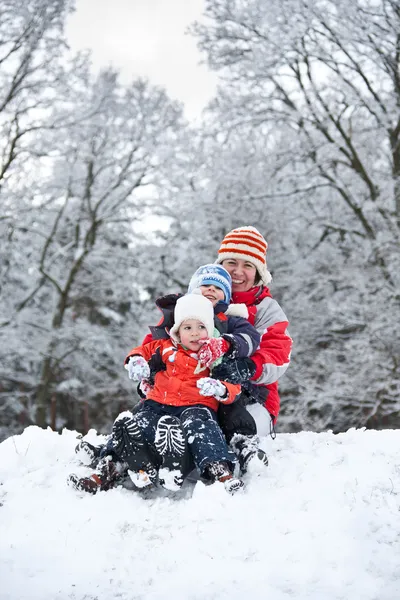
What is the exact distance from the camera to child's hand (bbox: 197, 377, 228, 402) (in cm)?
356

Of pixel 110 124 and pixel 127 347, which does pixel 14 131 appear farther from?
pixel 127 347

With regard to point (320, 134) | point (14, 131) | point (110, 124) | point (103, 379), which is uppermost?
point (110, 124)

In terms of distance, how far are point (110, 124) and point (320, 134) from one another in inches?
265

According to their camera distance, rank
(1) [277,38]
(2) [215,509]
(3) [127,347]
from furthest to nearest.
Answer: (3) [127,347], (1) [277,38], (2) [215,509]

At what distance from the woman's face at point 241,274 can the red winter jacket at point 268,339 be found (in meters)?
0.08

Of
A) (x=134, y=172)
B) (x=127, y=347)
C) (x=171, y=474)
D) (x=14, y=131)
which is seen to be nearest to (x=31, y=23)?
(x=14, y=131)

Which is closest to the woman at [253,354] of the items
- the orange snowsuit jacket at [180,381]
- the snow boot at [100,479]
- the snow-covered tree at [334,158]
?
the orange snowsuit jacket at [180,381]

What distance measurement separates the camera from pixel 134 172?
1705 cm

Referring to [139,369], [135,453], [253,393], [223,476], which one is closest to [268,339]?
[253,393]

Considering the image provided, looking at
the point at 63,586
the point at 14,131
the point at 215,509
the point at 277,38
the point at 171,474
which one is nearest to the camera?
the point at 63,586

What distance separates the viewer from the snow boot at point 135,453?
3510 mm

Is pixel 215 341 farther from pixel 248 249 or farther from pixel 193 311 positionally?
pixel 248 249

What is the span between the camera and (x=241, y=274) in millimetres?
4723

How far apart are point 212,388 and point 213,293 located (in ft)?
2.78
